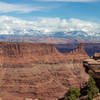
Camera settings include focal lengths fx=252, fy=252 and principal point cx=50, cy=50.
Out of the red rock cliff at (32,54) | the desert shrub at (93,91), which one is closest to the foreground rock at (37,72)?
the red rock cliff at (32,54)

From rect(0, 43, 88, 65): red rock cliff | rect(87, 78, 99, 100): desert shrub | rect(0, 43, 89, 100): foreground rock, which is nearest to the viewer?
rect(87, 78, 99, 100): desert shrub

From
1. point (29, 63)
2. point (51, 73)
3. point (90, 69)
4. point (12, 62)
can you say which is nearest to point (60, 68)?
point (51, 73)

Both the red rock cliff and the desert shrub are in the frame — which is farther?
the red rock cliff

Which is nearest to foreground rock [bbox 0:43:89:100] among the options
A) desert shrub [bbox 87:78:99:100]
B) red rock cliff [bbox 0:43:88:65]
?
red rock cliff [bbox 0:43:88:65]

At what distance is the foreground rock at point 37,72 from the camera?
76562 mm

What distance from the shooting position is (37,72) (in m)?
82.7

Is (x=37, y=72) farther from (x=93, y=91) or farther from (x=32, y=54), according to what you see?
(x=93, y=91)

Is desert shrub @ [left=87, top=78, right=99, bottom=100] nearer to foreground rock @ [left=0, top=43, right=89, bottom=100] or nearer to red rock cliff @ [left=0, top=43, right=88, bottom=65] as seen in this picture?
foreground rock @ [left=0, top=43, right=89, bottom=100]

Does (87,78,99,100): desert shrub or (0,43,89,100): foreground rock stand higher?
(87,78,99,100): desert shrub

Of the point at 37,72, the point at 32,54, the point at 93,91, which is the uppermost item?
the point at 93,91

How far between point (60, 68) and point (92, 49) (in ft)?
362

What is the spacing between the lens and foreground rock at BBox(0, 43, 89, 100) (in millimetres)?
76562

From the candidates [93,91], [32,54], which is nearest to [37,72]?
[32,54]

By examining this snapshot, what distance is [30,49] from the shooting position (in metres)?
90.4
